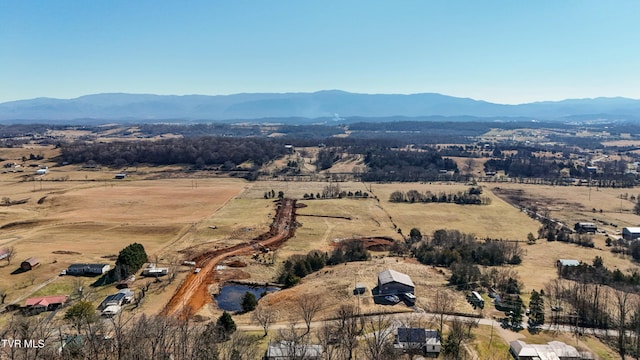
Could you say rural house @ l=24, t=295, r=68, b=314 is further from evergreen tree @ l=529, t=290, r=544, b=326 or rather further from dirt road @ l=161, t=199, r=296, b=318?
evergreen tree @ l=529, t=290, r=544, b=326

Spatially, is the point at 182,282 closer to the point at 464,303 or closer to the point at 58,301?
the point at 58,301

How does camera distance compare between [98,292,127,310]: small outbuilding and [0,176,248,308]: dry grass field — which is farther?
[0,176,248,308]: dry grass field

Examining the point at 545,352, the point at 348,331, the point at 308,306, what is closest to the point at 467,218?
the point at 545,352

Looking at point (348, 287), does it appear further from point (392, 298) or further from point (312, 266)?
point (312, 266)

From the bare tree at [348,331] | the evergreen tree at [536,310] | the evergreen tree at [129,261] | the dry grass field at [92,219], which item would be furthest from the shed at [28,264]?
the evergreen tree at [536,310]

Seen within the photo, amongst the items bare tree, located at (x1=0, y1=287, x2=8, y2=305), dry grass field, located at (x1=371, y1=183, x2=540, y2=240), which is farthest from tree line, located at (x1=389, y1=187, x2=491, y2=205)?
bare tree, located at (x1=0, y1=287, x2=8, y2=305)

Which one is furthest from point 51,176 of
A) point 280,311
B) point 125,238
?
point 280,311

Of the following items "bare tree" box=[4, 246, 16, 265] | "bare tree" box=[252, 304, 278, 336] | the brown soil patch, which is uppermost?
"bare tree" box=[4, 246, 16, 265]
